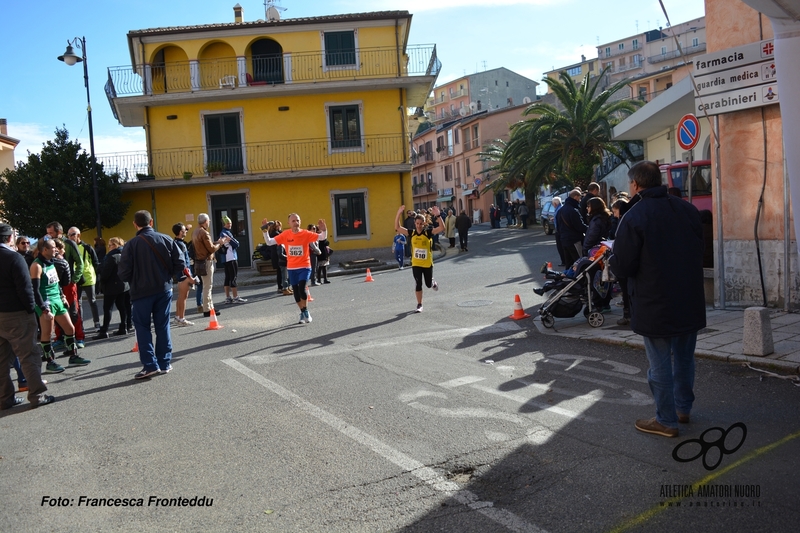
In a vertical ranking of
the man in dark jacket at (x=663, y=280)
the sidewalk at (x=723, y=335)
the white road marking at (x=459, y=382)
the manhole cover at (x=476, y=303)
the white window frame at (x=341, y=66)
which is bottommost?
the white road marking at (x=459, y=382)

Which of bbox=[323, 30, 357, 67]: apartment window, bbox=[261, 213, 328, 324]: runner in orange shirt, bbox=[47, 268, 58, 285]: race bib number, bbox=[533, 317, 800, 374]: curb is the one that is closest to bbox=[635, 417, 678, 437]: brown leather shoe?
bbox=[533, 317, 800, 374]: curb

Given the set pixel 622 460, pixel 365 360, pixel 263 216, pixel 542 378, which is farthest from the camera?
pixel 263 216

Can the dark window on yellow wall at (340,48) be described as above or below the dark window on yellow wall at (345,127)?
above

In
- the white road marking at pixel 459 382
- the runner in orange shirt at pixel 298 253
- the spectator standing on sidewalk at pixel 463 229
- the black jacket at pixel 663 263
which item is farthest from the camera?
the spectator standing on sidewalk at pixel 463 229

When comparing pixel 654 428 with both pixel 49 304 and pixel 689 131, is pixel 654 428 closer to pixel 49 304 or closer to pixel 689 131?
pixel 689 131

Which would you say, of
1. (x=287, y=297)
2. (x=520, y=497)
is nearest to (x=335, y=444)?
(x=520, y=497)

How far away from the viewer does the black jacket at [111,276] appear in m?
11.7

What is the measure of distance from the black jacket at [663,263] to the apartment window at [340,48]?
2563 centimetres

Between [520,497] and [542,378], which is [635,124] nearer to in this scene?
[542,378]

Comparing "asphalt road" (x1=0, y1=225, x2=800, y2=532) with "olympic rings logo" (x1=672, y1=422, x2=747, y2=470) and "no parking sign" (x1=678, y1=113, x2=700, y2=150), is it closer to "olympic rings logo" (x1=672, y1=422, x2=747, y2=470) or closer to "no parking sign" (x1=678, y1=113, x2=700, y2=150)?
"olympic rings logo" (x1=672, y1=422, x2=747, y2=470)

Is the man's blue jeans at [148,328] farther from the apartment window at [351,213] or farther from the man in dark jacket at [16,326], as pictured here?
the apartment window at [351,213]

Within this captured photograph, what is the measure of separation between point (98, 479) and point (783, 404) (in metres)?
5.54

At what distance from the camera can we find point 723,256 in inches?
397

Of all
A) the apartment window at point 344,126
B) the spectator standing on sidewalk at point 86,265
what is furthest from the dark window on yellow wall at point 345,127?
the spectator standing on sidewalk at point 86,265
